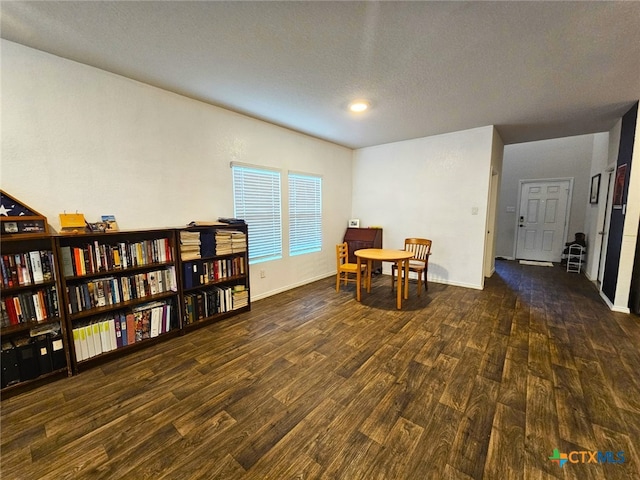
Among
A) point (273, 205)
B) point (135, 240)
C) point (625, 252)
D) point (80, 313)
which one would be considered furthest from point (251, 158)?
point (625, 252)

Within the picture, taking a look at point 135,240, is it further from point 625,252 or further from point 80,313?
point 625,252

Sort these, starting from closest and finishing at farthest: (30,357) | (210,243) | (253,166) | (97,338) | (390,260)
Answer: (30,357), (97,338), (210,243), (390,260), (253,166)

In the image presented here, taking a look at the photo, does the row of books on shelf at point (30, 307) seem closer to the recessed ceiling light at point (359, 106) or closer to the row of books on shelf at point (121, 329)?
the row of books on shelf at point (121, 329)

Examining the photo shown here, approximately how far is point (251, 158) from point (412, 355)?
9.82ft

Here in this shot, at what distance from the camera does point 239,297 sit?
322 centimetres

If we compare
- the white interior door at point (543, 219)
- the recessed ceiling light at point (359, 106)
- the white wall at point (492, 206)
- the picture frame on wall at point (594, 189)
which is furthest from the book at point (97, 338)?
the white interior door at point (543, 219)

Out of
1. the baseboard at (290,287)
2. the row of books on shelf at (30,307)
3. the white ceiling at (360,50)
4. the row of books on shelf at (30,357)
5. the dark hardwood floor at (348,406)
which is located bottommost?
the dark hardwood floor at (348,406)

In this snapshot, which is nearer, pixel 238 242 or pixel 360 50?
pixel 360 50

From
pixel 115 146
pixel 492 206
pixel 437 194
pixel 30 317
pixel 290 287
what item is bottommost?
pixel 290 287

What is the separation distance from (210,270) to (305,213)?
1.95m

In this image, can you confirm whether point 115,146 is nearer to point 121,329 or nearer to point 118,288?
point 118,288

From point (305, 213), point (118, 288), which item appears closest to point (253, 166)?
point (305, 213)

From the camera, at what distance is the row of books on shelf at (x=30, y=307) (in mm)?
1848

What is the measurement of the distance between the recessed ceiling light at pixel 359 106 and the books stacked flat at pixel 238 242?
2.00 m
